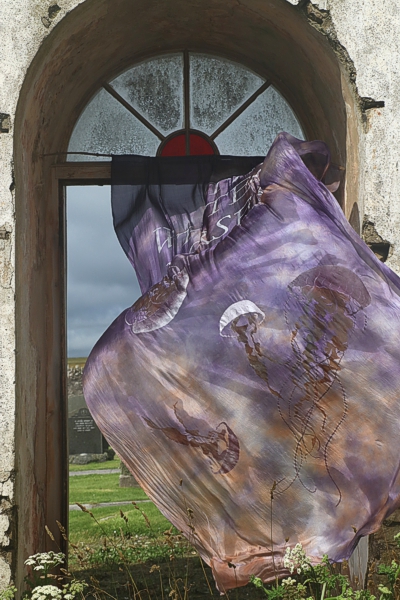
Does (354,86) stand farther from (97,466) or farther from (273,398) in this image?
(97,466)

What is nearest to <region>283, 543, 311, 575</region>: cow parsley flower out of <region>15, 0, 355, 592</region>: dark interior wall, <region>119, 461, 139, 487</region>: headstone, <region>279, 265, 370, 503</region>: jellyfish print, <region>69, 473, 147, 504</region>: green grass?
<region>279, 265, 370, 503</region>: jellyfish print

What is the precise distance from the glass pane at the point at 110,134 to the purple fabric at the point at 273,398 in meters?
1.36

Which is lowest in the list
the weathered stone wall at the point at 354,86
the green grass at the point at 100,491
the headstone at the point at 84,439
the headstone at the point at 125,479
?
the green grass at the point at 100,491

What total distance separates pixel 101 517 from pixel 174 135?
5.19m

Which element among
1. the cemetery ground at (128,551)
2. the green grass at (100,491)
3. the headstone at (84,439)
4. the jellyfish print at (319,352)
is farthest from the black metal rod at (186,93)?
the headstone at (84,439)

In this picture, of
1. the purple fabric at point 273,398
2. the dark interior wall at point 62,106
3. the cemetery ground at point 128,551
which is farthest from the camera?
the dark interior wall at point 62,106

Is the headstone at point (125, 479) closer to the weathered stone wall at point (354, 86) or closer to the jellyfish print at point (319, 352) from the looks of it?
the weathered stone wall at point (354, 86)

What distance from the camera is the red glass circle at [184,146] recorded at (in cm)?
405

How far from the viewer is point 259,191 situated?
311cm

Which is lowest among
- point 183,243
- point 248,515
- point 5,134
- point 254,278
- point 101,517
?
point 101,517

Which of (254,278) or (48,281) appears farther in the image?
(48,281)

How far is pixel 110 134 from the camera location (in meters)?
4.06

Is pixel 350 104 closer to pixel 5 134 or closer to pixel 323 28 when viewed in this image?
pixel 323 28

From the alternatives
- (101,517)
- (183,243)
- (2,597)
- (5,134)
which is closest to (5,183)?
(5,134)
